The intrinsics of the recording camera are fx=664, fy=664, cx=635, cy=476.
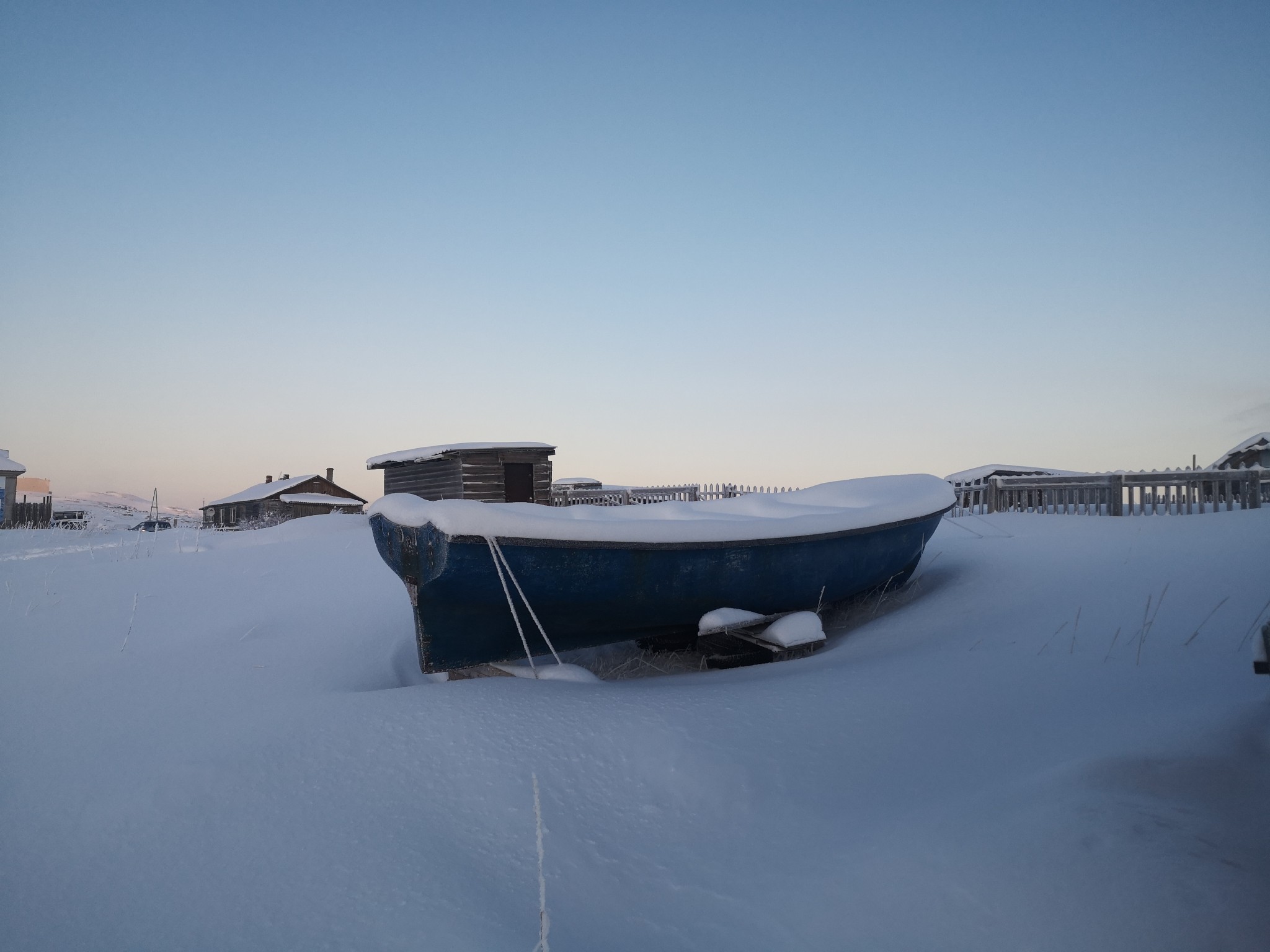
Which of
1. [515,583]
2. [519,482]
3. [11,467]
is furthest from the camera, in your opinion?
[11,467]

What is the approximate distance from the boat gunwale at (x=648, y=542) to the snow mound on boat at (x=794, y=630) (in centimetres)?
51

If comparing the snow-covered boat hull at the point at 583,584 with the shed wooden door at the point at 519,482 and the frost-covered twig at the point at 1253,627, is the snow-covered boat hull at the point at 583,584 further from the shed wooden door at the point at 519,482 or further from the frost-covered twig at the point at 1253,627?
the shed wooden door at the point at 519,482

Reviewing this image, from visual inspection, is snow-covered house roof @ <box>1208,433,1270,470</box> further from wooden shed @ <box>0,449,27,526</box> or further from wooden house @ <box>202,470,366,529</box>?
wooden shed @ <box>0,449,27,526</box>

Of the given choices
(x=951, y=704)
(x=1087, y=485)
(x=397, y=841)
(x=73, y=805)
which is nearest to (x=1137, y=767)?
(x=951, y=704)

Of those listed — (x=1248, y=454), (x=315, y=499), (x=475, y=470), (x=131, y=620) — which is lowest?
(x=131, y=620)

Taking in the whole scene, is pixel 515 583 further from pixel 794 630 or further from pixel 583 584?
pixel 794 630

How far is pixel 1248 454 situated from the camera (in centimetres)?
2267

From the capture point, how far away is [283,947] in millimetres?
1733

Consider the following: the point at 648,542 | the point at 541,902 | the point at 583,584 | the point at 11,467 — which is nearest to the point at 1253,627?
the point at 648,542

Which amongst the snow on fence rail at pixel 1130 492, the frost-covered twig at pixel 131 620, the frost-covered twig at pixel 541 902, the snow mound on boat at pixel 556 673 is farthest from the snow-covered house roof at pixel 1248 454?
the frost-covered twig at pixel 131 620

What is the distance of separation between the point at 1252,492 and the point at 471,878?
38.8ft

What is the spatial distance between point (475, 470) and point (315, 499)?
17897 mm

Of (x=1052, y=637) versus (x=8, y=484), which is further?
(x=8, y=484)

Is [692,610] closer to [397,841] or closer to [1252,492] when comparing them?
[397,841]
